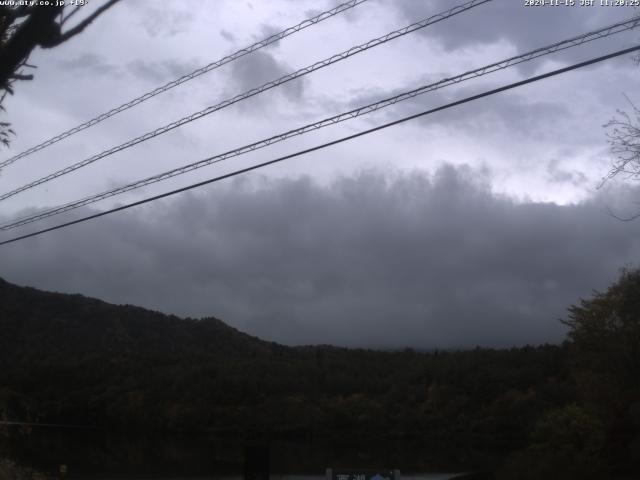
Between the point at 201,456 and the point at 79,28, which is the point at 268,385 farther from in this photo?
the point at 79,28

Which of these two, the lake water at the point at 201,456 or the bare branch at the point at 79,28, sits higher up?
the bare branch at the point at 79,28

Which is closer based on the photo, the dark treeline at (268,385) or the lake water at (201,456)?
the lake water at (201,456)

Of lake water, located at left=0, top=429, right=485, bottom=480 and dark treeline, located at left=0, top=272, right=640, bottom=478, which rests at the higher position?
dark treeline, located at left=0, top=272, right=640, bottom=478

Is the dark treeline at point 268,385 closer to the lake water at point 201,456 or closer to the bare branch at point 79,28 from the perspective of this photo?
the lake water at point 201,456

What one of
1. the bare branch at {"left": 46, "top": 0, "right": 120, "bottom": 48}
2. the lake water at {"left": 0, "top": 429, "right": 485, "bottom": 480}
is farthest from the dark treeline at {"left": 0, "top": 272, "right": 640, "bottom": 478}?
the bare branch at {"left": 46, "top": 0, "right": 120, "bottom": 48}

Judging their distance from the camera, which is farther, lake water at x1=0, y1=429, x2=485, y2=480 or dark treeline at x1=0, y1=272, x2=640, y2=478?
dark treeline at x1=0, y1=272, x2=640, y2=478

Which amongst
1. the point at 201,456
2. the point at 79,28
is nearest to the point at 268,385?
the point at 201,456

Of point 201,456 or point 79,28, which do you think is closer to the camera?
point 79,28

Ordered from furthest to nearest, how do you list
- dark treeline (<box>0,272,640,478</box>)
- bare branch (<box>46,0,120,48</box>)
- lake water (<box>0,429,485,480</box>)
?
dark treeline (<box>0,272,640,478</box>) → lake water (<box>0,429,485,480</box>) → bare branch (<box>46,0,120,48</box>)

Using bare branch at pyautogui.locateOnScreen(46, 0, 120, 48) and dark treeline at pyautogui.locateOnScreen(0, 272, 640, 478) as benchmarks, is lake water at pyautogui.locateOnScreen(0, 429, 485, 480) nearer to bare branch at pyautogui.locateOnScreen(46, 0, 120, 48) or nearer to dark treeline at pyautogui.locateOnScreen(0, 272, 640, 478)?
dark treeline at pyautogui.locateOnScreen(0, 272, 640, 478)

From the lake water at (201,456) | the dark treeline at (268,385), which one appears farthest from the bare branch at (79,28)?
the dark treeline at (268,385)

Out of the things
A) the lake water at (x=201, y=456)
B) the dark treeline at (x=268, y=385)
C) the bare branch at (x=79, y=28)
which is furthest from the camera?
the dark treeline at (x=268, y=385)

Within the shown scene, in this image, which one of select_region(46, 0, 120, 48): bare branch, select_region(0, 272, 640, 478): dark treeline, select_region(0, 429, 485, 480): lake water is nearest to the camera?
select_region(46, 0, 120, 48): bare branch

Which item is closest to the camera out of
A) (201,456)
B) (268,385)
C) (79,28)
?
(79,28)
